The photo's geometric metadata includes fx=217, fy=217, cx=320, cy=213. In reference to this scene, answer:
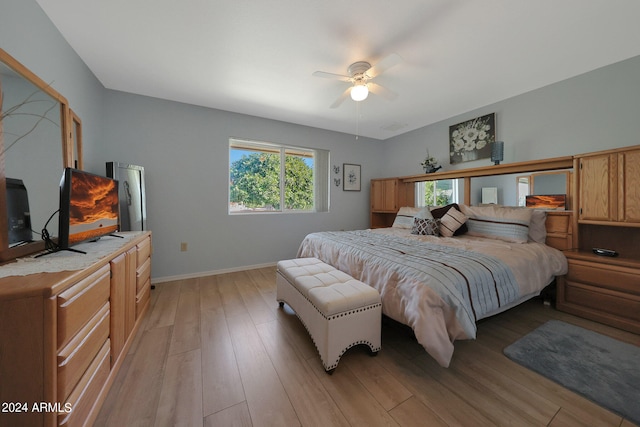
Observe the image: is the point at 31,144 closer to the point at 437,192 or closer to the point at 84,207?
the point at 84,207

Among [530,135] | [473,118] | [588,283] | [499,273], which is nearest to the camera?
Answer: [499,273]

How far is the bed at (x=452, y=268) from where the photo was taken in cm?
132

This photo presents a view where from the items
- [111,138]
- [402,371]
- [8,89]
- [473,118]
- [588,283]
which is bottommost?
[402,371]

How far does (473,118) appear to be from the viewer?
332 centimetres

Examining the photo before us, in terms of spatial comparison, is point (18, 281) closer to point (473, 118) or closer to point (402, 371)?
point (402, 371)

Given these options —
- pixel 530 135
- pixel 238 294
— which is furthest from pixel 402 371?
pixel 530 135

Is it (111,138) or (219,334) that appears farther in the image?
(111,138)

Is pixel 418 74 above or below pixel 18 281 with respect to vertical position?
above

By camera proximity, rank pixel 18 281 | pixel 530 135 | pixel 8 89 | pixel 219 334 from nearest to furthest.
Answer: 1. pixel 18 281
2. pixel 8 89
3. pixel 219 334
4. pixel 530 135

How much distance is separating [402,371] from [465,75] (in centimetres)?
294

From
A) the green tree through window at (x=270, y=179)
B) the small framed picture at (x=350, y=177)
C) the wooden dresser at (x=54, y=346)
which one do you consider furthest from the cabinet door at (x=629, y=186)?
the wooden dresser at (x=54, y=346)

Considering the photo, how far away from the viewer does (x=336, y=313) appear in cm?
138

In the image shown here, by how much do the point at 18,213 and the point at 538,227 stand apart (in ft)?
14.1

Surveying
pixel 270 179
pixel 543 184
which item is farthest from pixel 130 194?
pixel 543 184
